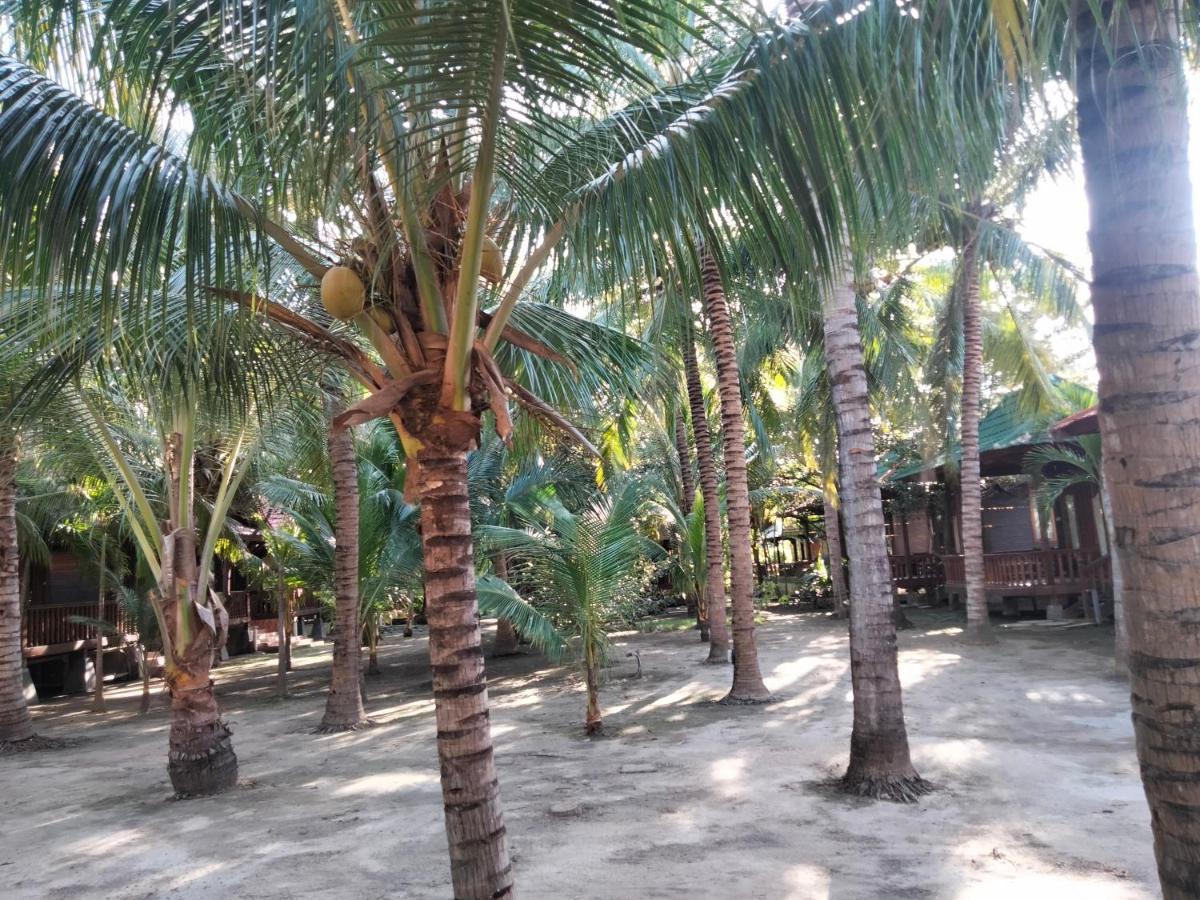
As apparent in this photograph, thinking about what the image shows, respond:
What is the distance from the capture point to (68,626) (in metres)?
16.4

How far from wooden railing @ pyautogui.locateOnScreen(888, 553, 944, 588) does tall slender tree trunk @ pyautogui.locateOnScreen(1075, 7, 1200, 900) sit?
19420 millimetres

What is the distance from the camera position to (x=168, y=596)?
7.59m

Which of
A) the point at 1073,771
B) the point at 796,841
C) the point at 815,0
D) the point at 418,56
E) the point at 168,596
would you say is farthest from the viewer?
the point at 168,596

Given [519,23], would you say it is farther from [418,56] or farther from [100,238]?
[100,238]

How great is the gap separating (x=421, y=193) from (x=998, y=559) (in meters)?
17.2

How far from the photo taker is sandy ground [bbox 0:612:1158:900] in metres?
4.89

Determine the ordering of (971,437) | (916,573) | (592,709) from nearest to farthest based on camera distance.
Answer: (592,709)
(971,437)
(916,573)

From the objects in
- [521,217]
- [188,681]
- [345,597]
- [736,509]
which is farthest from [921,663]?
[521,217]

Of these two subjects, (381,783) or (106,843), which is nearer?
(106,843)

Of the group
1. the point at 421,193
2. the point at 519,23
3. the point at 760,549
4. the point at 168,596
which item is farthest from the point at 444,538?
the point at 760,549

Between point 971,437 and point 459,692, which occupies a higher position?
point 971,437

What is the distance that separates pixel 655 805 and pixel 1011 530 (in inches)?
753

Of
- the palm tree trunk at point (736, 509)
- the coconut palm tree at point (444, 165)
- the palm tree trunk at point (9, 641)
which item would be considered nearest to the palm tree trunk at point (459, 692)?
the coconut palm tree at point (444, 165)

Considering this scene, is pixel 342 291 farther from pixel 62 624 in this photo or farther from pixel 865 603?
pixel 62 624
